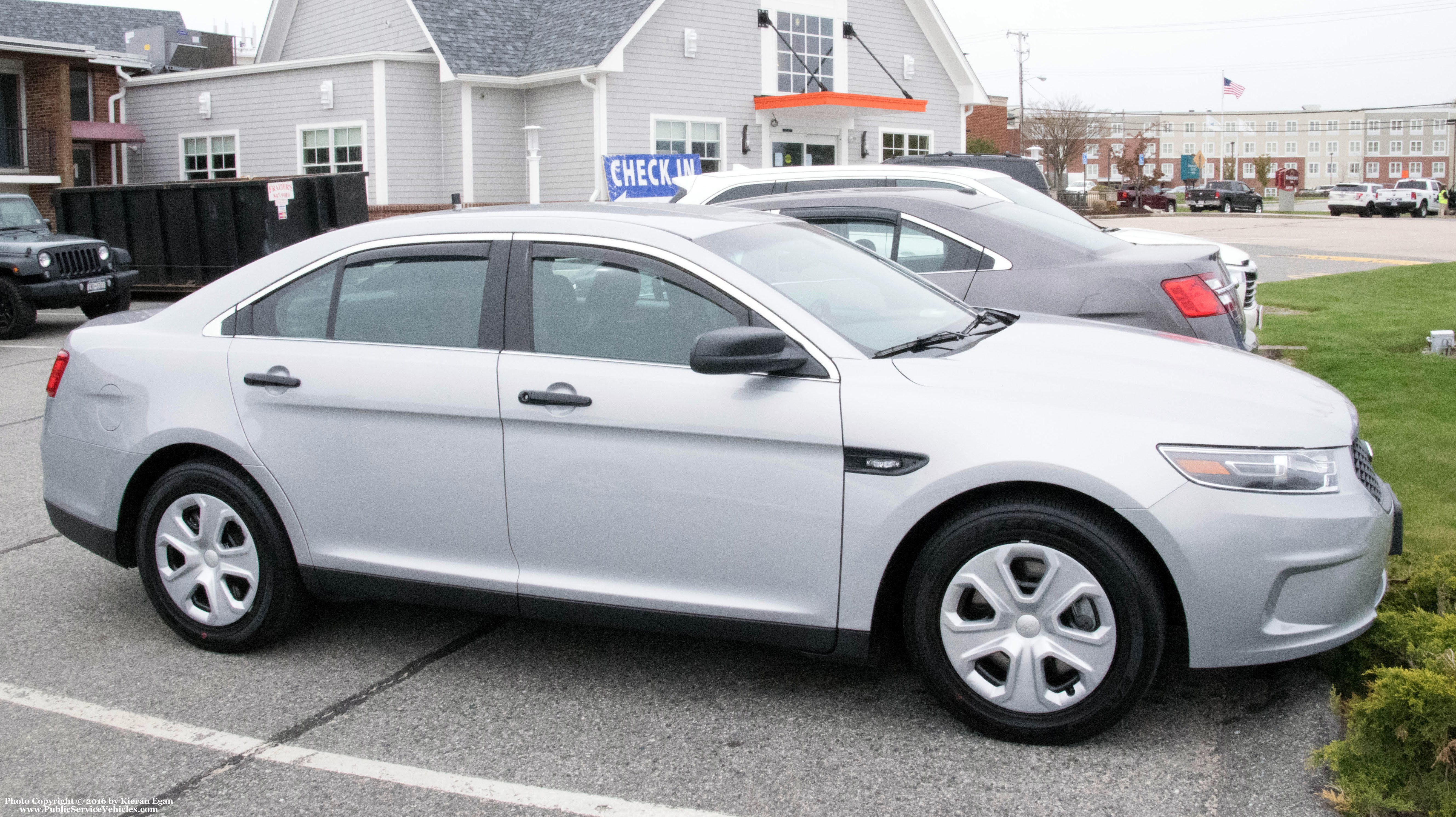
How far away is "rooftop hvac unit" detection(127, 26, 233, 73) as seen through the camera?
34.7 metres

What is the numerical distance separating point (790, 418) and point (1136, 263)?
11.7 feet

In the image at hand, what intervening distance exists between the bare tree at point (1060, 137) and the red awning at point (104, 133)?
156ft

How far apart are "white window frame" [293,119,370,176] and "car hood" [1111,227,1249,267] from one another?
1686 cm

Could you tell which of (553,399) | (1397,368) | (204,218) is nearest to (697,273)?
(553,399)

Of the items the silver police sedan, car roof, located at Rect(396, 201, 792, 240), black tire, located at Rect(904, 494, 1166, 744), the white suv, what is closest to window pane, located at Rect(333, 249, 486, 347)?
the silver police sedan

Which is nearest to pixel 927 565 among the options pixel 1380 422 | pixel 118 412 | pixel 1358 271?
pixel 118 412

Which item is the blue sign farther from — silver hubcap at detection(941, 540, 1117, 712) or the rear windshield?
silver hubcap at detection(941, 540, 1117, 712)

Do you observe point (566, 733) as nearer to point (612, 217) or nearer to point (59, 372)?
point (612, 217)

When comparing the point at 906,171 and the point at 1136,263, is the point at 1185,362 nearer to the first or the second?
the point at 1136,263

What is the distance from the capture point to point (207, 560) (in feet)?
15.0

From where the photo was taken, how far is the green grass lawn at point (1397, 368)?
5.91 meters

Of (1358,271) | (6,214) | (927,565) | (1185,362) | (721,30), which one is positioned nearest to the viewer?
(927,565)

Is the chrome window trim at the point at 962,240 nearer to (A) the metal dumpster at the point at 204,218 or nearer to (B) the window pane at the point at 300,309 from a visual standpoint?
(B) the window pane at the point at 300,309

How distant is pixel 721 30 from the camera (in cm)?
2516
